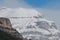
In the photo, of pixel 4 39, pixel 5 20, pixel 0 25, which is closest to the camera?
pixel 4 39

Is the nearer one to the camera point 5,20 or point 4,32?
point 4,32

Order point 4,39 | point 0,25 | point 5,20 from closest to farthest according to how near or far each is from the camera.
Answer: point 4,39 → point 0,25 → point 5,20

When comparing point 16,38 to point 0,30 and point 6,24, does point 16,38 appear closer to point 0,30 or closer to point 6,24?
point 0,30

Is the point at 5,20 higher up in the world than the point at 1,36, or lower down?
higher up

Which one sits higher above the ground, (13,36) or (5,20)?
(5,20)

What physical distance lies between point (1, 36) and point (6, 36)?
289 mm

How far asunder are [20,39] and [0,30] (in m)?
1.37

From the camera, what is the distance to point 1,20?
55.8ft

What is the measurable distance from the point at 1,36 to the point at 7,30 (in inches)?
32.9

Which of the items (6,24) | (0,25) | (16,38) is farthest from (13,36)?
(6,24)

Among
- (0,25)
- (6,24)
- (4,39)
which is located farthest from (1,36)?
(6,24)

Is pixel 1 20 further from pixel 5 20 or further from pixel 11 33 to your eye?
pixel 11 33

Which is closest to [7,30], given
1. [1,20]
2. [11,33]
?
[11,33]

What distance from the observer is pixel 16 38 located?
15398mm
